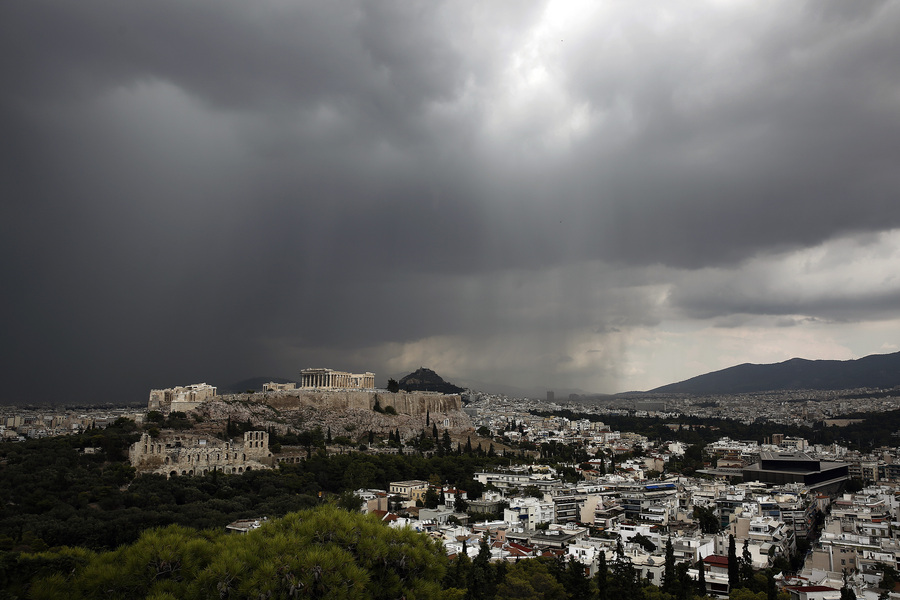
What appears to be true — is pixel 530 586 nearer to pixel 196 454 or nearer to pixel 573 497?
pixel 573 497

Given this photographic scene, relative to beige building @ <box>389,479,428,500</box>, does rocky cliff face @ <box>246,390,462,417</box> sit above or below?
above

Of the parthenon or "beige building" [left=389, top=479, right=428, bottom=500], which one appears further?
the parthenon

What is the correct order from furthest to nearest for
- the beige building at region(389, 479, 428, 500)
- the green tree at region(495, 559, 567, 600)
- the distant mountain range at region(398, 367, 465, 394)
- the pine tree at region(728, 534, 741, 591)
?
the distant mountain range at region(398, 367, 465, 394)
the beige building at region(389, 479, 428, 500)
the pine tree at region(728, 534, 741, 591)
the green tree at region(495, 559, 567, 600)

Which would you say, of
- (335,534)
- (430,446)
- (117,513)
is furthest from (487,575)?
(430,446)

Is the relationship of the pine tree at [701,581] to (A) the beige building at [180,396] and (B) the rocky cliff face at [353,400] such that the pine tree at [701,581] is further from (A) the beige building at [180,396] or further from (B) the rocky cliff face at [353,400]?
(B) the rocky cliff face at [353,400]

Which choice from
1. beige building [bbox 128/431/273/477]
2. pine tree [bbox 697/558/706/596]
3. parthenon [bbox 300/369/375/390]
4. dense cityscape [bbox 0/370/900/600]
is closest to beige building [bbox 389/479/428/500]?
dense cityscape [bbox 0/370/900/600]

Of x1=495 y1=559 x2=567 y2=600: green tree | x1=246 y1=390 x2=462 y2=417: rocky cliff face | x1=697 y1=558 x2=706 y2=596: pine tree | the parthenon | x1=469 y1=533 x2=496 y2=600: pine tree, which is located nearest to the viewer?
x1=469 y1=533 x2=496 y2=600: pine tree

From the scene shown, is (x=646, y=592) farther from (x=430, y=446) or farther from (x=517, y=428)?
(x=517, y=428)

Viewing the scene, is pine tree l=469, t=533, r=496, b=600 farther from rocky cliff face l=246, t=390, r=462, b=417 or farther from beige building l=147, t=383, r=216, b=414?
rocky cliff face l=246, t=390, r=462, b=417
